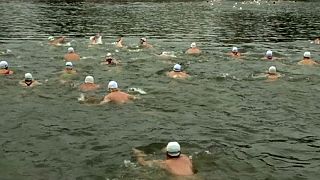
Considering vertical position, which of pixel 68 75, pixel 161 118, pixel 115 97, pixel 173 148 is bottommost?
pixel 161 118

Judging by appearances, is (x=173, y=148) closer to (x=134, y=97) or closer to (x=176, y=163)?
(x=176, y=163)

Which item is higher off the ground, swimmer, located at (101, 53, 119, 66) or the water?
swimmer, located at (101, 53, 119, 66)

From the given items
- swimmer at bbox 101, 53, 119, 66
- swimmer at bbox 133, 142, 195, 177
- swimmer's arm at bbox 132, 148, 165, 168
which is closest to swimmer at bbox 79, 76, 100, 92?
swimmer at bbox 101, 53, 119, 66

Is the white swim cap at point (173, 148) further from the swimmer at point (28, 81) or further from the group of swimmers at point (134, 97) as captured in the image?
the swimmer at point (28, 81)

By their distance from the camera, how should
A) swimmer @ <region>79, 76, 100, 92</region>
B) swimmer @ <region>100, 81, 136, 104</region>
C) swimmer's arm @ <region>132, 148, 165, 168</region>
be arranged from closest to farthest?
swimmer's arm @ <region>132, 148, 165, 168</region> < swimmer @ <region>100, 81, 136, 104</region> < swimmer @ <region>79, 76, 100, 92</region>

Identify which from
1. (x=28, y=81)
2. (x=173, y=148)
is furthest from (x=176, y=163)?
(x=28, y=81)

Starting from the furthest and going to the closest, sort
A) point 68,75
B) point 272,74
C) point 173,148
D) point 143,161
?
point 272,74 < point 68,75 < point 143,161 < point 173,148

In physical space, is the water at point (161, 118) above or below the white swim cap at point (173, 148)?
below

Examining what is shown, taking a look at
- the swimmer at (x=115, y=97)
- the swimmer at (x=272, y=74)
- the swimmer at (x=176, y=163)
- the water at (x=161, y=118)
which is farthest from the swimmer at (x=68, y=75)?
the swimmer at (x=176, y=163)

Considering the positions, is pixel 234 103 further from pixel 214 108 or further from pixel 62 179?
pixel 62 179

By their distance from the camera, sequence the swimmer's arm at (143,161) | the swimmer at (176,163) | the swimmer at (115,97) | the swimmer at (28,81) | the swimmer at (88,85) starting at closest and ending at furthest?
the swimmer at (176,163), the swimmer's arm at (143,161), the swimmer at (115,97), the swimmer at (88,85), the swimmer at (28,81)

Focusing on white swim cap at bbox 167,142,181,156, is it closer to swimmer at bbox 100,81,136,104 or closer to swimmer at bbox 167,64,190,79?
swimmer at bbox 100,81,136,104

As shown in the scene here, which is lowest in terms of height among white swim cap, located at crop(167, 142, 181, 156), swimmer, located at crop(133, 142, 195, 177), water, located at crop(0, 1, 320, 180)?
water, located at crop(0, 1, 320, 180)

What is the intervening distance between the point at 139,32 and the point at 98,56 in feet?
51.3
